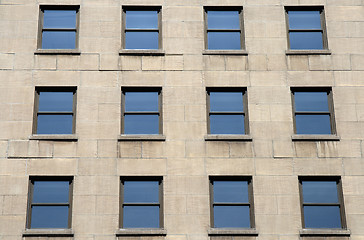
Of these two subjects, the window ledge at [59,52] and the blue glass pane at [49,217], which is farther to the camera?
the window ledge at [59,52]

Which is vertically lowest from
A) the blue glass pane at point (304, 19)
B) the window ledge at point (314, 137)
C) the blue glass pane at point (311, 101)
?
the window ledge at point (314, 137)

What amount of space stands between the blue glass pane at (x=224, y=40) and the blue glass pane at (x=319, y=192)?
6.03m

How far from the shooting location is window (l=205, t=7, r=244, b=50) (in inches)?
909

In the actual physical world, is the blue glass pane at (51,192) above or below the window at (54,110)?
below

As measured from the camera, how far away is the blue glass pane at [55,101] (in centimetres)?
2192

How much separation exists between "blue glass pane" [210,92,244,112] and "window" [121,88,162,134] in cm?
203

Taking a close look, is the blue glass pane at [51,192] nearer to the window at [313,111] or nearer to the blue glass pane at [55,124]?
the blue glass pane at [55,124]

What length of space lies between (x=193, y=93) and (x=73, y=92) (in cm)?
449

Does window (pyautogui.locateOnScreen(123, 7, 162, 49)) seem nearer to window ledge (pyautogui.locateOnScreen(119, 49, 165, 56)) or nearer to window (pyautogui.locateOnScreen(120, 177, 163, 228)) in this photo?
window ledge (pyautogui.locateOnScreen(119, 49, 165, 56))

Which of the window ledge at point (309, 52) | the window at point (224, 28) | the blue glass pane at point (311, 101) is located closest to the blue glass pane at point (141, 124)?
the window at point (224, 28)

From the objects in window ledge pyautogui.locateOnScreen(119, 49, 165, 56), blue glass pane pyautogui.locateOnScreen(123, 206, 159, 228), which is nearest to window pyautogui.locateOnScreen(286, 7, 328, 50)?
window ledge pyautogui.locateOnScreen(119, 49, 165, 56)

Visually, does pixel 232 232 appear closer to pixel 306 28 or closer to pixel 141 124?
pixel 141 124

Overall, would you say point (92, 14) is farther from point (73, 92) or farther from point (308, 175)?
point (308, 175)

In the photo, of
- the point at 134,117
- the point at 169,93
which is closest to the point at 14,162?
the point at 134,117
